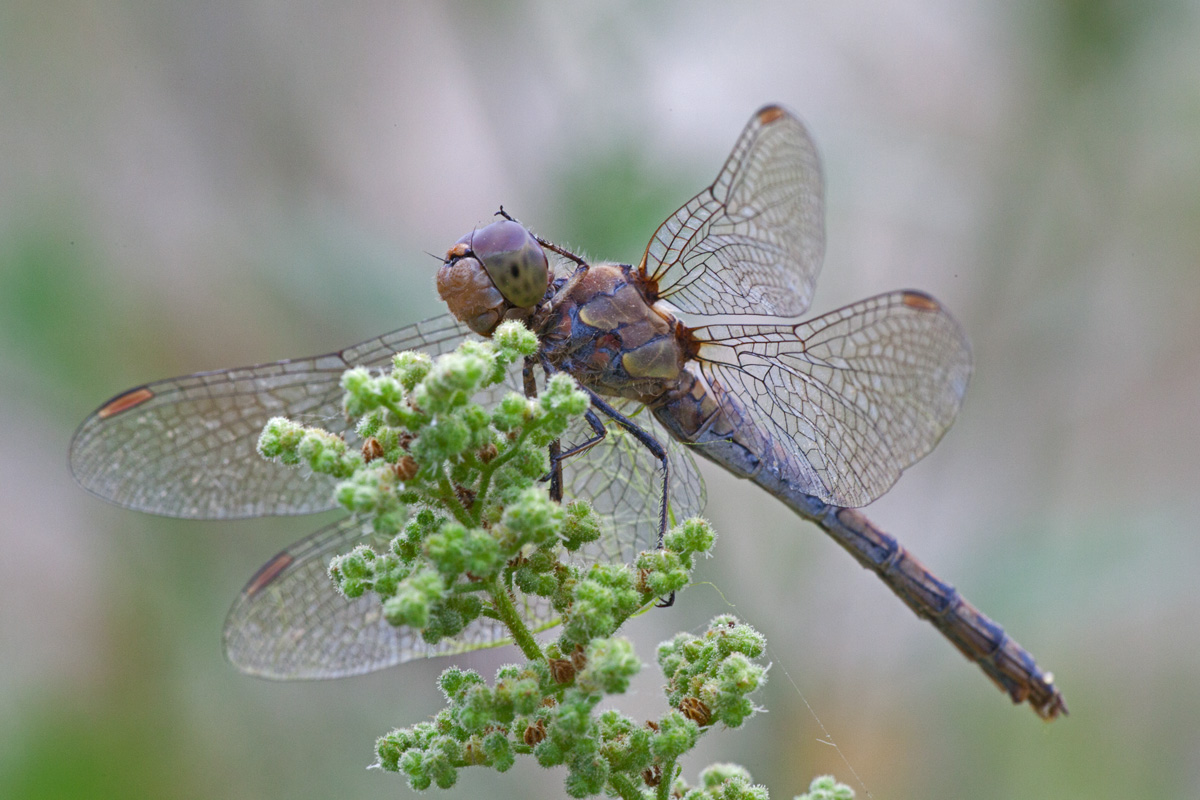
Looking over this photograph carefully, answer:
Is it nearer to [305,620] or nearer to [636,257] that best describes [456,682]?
[305,620]

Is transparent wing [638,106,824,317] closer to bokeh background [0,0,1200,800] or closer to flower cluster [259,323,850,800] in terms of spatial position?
bokeh background [0,0,1200,800]

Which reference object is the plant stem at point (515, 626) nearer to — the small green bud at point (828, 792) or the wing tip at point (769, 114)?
the small green bud at point (828, 792)

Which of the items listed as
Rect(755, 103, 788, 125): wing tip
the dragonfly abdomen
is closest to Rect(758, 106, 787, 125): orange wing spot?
Rect(755, 103, 788, 125): wing tip

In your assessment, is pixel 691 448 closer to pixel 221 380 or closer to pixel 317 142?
pixel 221 380

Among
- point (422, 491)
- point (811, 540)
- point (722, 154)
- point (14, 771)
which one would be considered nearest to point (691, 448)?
point (811, 540)

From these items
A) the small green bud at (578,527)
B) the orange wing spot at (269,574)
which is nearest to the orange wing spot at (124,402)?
the orange wing spot at (269,574)

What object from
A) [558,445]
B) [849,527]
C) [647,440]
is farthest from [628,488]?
[849,527]

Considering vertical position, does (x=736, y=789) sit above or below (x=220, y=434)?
below
